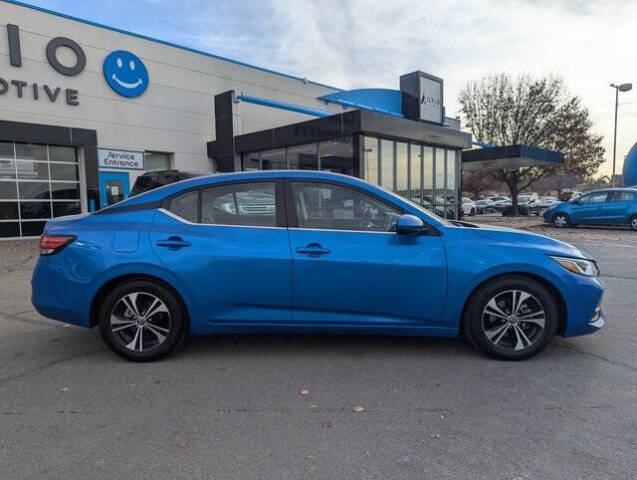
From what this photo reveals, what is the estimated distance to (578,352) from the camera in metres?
4.17

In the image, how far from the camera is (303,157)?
1584 centimetres

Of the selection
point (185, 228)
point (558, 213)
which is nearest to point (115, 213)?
point (185, 228)

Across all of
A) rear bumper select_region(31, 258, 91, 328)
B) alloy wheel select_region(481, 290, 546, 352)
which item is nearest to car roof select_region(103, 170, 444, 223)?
rear bumper select_region(31, 258, 91, 328)

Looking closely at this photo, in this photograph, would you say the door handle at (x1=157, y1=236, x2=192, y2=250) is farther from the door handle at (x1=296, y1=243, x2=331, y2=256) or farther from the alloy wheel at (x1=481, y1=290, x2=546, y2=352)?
the alloy wheel at (x1=481, y1=290, x2=546, y2=352)

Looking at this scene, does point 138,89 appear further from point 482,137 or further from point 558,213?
point 482,137

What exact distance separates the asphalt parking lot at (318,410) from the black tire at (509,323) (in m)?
0.12

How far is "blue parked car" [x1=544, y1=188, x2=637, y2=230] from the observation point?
16.9m

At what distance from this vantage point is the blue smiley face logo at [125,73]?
1630cm

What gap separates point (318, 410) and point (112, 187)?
1567 cm

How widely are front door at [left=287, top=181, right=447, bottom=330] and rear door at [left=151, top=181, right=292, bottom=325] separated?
0.50ft

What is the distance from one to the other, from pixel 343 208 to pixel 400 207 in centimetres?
48

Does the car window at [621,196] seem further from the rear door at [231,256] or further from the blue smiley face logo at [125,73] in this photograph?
the blue smiley face logo at [125,73]

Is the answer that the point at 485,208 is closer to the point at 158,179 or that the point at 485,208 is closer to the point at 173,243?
the point at 158,179

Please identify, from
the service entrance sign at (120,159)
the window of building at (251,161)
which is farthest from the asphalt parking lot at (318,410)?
the window of building at (251,161)
